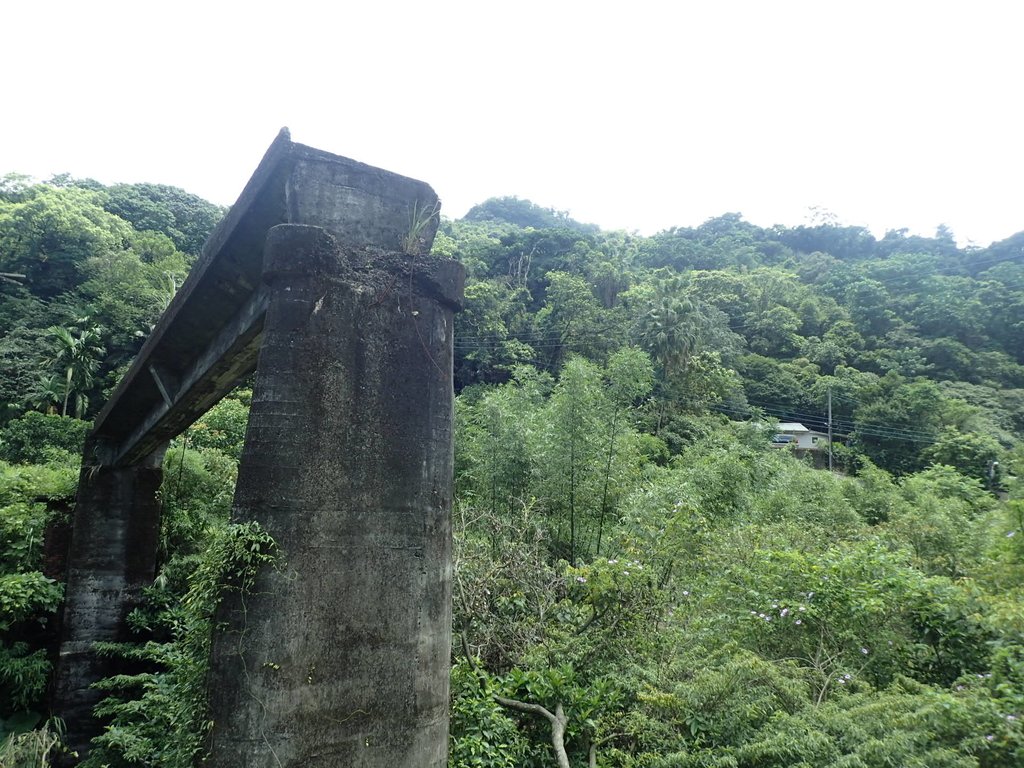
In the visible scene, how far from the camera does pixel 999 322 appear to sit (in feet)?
131

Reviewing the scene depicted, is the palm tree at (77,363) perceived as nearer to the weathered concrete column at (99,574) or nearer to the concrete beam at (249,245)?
the weathered concrete column at (99,574)

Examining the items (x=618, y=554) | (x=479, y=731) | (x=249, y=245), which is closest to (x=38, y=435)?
(x=618, y=554)

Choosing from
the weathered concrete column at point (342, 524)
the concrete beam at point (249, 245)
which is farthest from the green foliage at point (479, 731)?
the concrete beam at point (249, 245)

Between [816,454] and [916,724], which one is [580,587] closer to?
[916,724]

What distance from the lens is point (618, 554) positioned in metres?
8.23

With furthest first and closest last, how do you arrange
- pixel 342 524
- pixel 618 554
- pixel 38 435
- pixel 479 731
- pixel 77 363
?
pixel 77 363
pixel 38 435
pixel 618 554
pixel 479 731
pixel 342 524

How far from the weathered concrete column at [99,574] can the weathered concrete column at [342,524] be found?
8.01 metres

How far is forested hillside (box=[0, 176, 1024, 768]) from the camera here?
12.5 ft

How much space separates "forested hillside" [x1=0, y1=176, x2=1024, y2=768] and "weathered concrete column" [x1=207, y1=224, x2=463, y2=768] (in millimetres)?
211

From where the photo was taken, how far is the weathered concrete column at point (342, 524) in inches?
79.7

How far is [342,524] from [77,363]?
25.5m

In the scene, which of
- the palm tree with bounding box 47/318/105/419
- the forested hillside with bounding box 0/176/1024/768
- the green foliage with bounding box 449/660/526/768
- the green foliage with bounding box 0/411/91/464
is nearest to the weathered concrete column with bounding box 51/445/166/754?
the forested hillside with bounding box 0/176/1024/768

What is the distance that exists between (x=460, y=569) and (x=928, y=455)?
101 feet

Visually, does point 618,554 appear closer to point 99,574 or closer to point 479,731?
point 479,731
